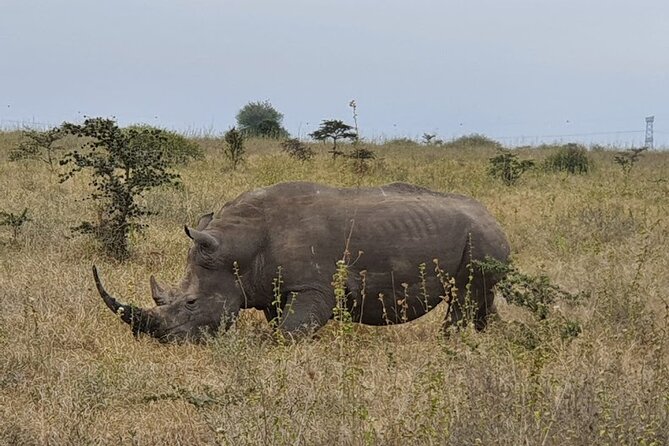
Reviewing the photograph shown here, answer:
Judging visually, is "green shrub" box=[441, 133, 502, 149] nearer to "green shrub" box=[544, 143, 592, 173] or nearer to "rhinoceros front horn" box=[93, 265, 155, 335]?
"green shrub" box=[544, 143, 592, 173]

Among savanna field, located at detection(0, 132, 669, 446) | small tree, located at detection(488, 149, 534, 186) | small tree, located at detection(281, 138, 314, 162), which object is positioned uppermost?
small tree, located at detection(281, 138, 314, 162)

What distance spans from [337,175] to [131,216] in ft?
23.0

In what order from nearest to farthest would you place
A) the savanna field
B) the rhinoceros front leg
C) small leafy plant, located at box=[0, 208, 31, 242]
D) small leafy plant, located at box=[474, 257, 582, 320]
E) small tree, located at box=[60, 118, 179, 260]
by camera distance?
the savanna field → small leafy plant, located at box=[474, 257, 582, 320] → the rhinoceros front leg → small tree, located at box=[60, 118, 179, 260] → small leafy plant, located at box=[0, 208, 31, 242]

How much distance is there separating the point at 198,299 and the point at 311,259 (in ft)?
3.16

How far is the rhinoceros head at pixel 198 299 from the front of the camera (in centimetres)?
636

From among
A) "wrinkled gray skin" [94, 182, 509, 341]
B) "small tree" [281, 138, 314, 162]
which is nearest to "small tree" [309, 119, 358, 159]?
"small tree" [281, 138, 314, 162]

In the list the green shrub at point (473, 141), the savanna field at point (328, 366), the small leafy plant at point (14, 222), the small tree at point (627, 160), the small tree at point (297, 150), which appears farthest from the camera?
the green shrub at point (473, 141)

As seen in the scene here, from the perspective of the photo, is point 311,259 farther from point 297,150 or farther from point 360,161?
point 297,150

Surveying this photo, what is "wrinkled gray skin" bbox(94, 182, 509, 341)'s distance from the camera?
6438 mm

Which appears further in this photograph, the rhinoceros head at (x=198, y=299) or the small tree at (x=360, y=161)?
the small tree at (x=360, y=161)

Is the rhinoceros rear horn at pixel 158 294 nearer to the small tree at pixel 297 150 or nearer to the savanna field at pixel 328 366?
the savanna field at pixel 328 366

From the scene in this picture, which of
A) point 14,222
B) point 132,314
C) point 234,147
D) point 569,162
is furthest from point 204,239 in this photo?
point 569,162

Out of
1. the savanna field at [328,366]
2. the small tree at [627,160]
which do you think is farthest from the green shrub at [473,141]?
the savanna field at [328,366]

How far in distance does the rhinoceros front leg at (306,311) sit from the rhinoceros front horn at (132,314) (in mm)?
1025
